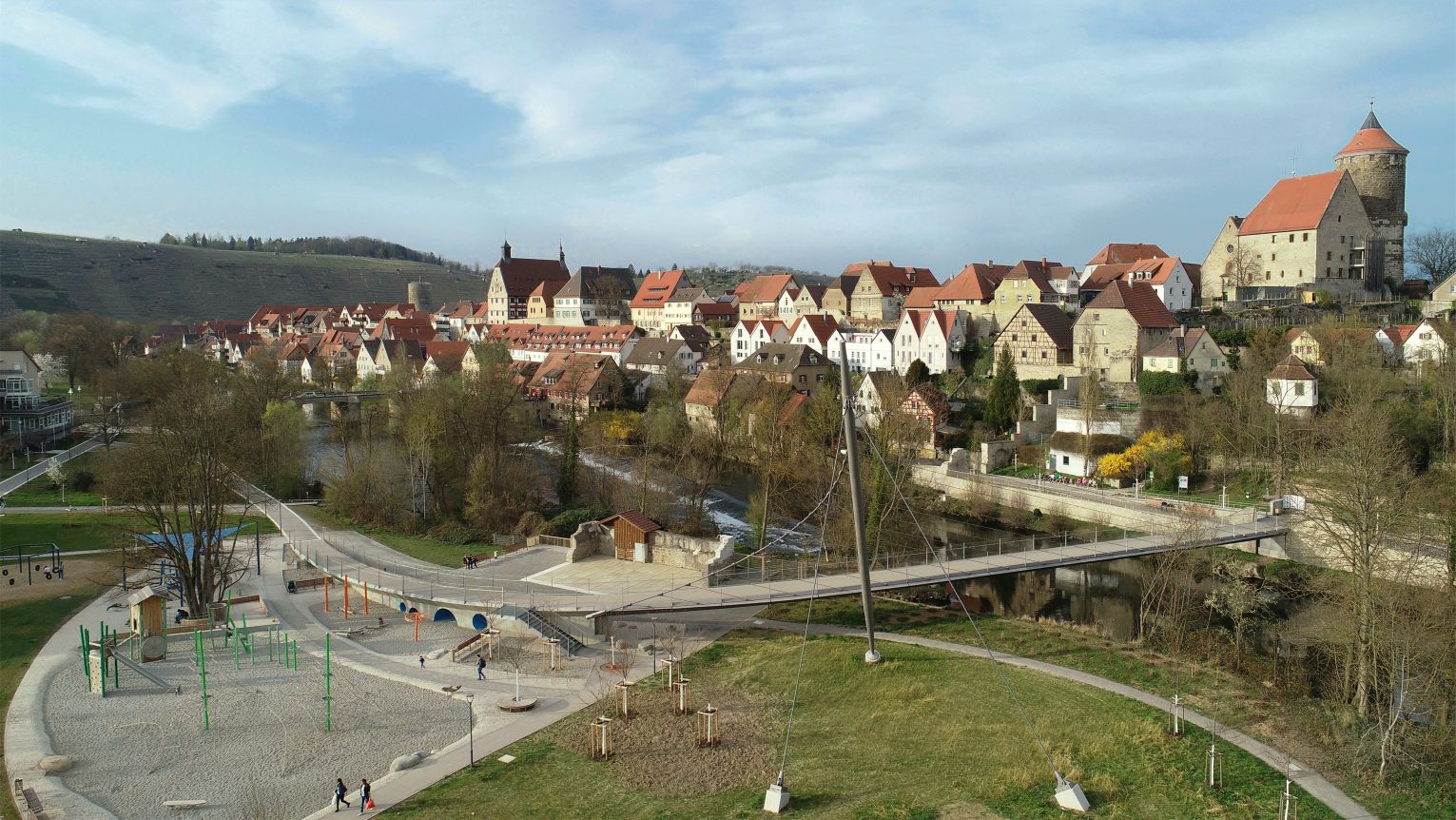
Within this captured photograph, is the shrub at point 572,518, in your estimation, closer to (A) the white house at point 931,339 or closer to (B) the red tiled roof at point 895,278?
(A) the white house at point 931,339

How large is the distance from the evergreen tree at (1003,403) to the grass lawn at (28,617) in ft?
122

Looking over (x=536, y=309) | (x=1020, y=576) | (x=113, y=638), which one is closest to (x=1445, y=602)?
(x=1020, y=576)

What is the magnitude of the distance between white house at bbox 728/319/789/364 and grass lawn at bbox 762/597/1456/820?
138ft

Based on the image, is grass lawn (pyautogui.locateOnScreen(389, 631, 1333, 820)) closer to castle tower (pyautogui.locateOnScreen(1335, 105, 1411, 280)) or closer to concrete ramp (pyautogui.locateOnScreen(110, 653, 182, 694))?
concrete ramp (pyautogui.locateOnScreen(110, 653, 182, 694))

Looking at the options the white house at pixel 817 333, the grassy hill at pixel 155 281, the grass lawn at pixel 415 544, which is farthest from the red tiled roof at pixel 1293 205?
the grassy hill at pixel 155 281

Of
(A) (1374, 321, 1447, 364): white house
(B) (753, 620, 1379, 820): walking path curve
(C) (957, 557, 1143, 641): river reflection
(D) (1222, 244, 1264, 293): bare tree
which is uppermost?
(D) (1222, 244, 1264, 293): bare tree

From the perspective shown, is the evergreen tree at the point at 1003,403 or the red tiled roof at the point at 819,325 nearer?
the evergreen tree at the point at 1003,403

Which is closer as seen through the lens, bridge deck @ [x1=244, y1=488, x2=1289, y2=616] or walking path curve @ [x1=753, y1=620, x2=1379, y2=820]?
walking path curve @ [x1=753, y1=620, x2=1379, y2=820]

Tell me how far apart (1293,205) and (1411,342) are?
588 inches

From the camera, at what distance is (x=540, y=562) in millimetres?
28969

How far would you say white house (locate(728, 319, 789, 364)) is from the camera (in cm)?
6762

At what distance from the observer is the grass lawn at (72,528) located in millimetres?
32969

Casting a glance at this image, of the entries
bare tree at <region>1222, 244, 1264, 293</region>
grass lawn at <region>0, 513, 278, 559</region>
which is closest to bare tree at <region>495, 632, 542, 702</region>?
grass lawn at <region>0, 513, 278, 559</region>

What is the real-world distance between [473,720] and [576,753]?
2932mm
